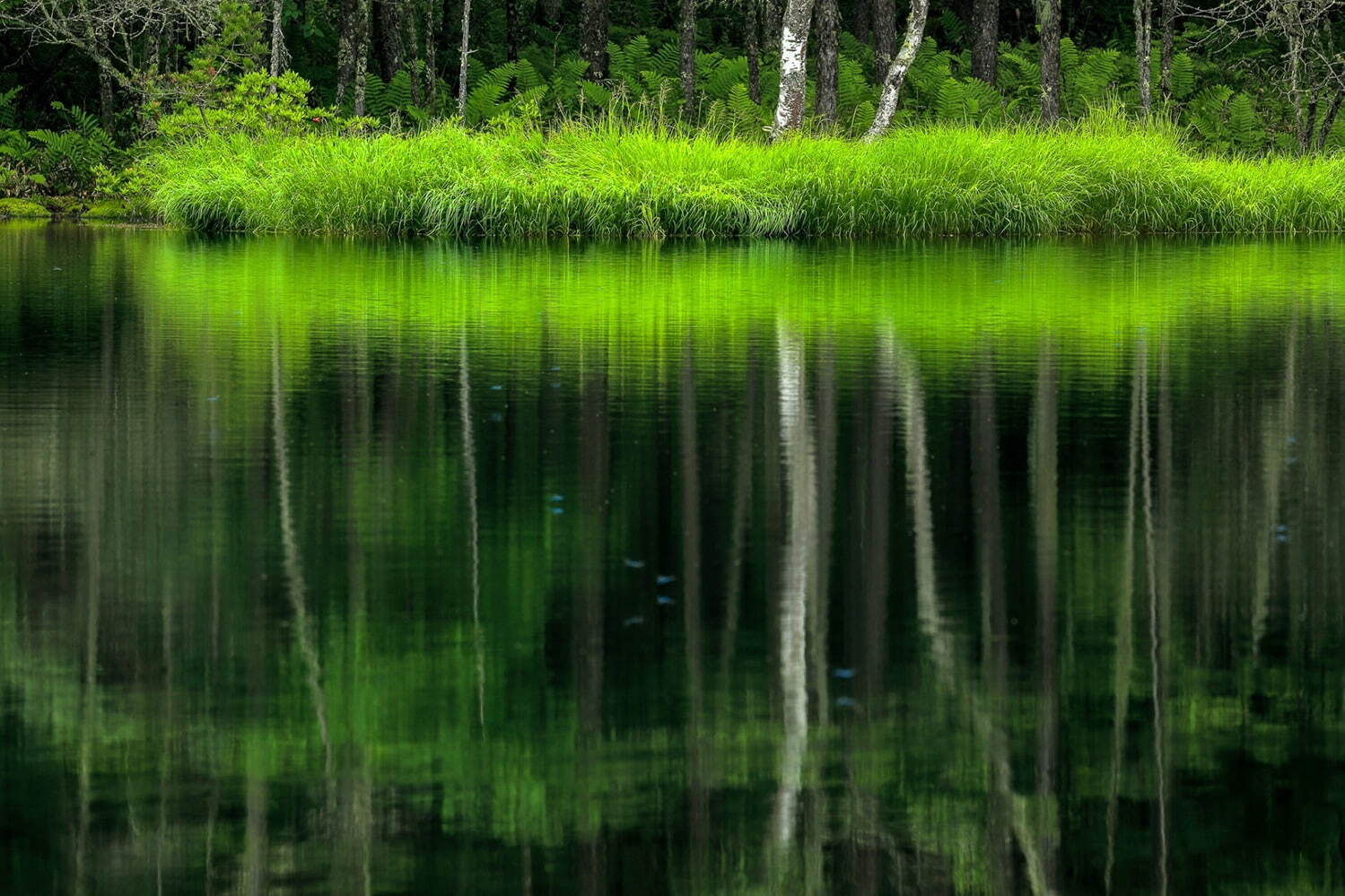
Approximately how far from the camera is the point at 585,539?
6.54m

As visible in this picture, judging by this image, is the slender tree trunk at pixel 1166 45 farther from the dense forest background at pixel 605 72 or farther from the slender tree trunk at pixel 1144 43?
the slender tree trunk at pixel 1144 43

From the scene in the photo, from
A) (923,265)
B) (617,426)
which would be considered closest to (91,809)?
(617,426)

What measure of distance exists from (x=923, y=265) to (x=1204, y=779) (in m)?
16.3

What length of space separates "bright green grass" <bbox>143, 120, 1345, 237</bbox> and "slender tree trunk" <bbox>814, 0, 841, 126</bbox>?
9094 mm

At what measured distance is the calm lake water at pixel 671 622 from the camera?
152 inches

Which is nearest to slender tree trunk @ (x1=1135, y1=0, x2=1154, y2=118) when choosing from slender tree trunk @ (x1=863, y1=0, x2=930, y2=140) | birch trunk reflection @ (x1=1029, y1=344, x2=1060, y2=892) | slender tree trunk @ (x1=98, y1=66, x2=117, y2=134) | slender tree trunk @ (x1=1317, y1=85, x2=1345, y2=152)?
slender tree trunk @ (x1=1317, y1=85, x2=1345, y2=152)

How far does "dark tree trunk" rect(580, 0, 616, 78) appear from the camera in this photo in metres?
41.2

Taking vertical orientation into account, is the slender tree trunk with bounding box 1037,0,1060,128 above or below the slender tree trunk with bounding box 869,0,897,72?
below

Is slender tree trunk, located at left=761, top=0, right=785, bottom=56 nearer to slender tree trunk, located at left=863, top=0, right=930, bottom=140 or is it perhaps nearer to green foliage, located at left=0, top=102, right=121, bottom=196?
slender tree trunk, located at left=863, top=0, right=930, bottom=140

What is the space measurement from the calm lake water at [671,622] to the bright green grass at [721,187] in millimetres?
14354

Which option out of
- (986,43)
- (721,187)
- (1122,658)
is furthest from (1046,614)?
(986,43)

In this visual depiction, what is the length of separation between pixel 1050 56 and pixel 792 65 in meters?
6.84

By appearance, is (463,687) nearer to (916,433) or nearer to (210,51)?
(916,433)


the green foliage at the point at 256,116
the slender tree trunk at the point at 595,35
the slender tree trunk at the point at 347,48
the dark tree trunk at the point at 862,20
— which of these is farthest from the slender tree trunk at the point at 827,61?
the dark tree trunk at the point at 862,20
